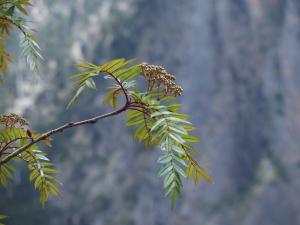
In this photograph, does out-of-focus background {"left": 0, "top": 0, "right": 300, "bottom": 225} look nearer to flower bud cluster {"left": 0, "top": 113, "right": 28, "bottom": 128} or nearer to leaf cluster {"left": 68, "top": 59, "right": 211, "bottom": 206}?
flower bud cluster {"left": 0, "top": 113, "right": 28, "bottom": 128}

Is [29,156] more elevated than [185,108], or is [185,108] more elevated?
[185,108]

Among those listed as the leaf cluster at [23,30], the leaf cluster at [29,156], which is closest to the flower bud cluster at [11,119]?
the leaf cluster at [29,156]

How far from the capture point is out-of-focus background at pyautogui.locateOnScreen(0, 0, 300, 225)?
1819 centimetres

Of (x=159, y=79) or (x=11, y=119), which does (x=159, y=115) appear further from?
(x=11, y=119)

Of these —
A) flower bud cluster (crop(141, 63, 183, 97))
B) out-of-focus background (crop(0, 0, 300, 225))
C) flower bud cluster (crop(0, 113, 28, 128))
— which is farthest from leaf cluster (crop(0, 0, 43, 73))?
out-of-focus background (crop(0, 0, 300, 225))

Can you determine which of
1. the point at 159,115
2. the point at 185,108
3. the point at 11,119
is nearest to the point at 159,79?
the point at 159,115

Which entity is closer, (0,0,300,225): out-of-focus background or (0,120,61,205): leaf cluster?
(0,120,61,205): leaf cluster

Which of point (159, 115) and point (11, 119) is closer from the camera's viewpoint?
point (159, 115)

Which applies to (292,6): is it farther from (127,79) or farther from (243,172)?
(127,79)

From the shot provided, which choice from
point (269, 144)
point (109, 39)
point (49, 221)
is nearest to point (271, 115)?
point (269, 144)

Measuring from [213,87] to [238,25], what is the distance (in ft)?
9.33

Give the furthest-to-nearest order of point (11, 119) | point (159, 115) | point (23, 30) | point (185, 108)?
1. point (185, 108)
2. point (23, 30)
3. point (11, 119)
4. point (159, 115)

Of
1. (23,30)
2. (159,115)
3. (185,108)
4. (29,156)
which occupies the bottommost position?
(29,156)

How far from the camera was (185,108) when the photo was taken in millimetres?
20078
